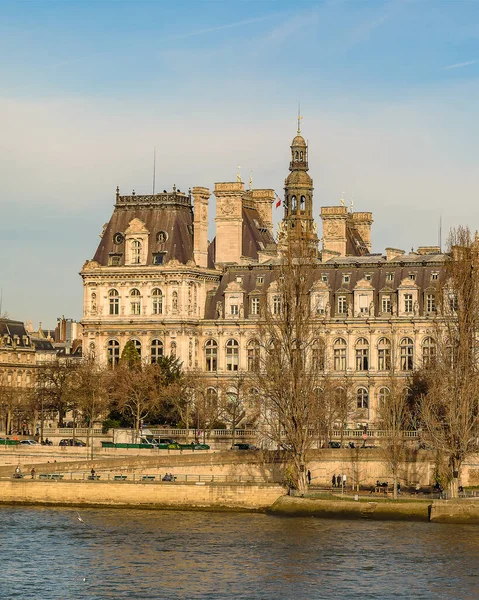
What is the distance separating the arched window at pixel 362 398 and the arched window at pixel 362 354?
167cm

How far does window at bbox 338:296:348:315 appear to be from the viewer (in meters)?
139

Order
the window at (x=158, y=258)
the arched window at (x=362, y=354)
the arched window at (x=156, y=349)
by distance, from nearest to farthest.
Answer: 1. the arched window at (x=362, y=354)
2. the window at (x=158, y=258)
3. the arched window at (x=156, y=349)

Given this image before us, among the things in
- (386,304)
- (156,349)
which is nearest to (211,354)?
(156,349)

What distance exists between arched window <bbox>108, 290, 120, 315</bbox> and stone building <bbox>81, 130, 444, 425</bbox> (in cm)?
11

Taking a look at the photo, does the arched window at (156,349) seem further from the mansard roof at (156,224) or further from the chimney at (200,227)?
the chimney at (200,227)

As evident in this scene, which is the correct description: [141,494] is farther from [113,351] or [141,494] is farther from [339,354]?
[113,351]

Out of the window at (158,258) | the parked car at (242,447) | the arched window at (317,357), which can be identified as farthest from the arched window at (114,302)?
the arched window at (317,357)

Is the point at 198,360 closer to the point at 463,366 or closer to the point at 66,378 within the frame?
the point at 66,378

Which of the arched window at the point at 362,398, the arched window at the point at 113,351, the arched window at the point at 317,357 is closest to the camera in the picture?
the arched window at the point at 317,357

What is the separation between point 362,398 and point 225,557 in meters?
55.5

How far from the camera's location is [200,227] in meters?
145

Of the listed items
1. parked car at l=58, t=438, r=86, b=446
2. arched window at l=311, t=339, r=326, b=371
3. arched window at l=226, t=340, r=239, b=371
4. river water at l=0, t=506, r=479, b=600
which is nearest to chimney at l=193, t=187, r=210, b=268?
arched window at l=226, t=340, r=239, b=371

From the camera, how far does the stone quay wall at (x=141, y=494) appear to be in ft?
331

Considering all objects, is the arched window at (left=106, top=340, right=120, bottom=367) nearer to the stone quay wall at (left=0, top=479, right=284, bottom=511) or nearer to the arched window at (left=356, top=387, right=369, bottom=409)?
the arched window at (left=356, top=387, right=369, bottom=409)
